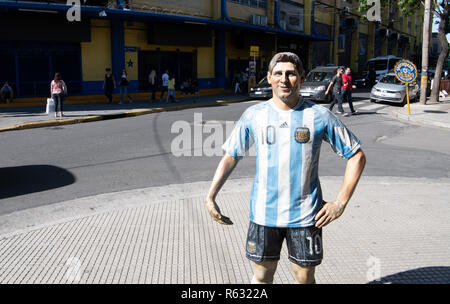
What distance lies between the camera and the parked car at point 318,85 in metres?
20.2

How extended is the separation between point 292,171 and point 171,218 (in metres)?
3.10

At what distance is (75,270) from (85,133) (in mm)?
9196

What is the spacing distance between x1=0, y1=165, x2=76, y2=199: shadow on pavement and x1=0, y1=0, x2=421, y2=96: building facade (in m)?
12.4

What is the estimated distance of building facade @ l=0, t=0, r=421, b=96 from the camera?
20016mm

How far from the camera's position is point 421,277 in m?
3.85

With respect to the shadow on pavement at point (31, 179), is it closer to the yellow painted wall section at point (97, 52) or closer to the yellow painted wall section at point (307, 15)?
the yellow painted wall section at point (97, 52)

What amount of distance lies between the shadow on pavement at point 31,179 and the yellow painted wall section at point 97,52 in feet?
49.3

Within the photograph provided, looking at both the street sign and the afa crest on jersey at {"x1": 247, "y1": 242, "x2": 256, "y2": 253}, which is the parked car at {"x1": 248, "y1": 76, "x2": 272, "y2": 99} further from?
the afa crest on jersey at {"x1": 247, "y1": 242, "x2": 256, "y2": 253}

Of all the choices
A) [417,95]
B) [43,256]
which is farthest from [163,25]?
[43,256]

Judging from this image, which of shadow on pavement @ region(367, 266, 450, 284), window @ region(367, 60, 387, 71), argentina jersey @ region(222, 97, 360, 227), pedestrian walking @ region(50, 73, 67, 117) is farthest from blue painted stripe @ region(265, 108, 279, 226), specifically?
window @ region(367, 60, 387, 71)

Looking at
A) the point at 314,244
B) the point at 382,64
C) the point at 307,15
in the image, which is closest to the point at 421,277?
the point at 314,244

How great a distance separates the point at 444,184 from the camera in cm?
732

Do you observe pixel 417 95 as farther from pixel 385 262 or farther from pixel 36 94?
pixel 385 262

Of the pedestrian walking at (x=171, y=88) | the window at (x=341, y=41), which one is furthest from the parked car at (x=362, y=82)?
the pedestrian walking at (x=171, y=88)
